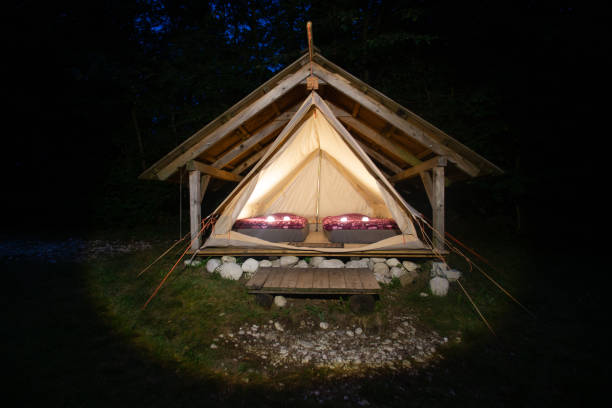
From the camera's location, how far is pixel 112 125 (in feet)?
32.0

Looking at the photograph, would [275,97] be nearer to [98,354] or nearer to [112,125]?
[98,354]

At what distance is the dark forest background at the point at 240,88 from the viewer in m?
6.79

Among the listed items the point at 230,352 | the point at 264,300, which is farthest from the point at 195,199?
the point at 230,352

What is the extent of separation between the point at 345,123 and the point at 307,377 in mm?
4179

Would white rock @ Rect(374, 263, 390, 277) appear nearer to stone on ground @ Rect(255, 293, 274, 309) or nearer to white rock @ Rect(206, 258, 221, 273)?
stone on ground @ Rect(255, 293, 274, 309)

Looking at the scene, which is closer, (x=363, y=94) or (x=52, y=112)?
(x=363, y=94)

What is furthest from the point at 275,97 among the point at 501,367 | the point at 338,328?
the point at 501,367

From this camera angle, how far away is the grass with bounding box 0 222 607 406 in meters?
1.90

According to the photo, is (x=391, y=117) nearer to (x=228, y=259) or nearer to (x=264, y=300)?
(x=264, y=300)

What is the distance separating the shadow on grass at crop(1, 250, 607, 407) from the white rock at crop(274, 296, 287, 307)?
116cm

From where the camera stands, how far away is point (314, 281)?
3279 mm

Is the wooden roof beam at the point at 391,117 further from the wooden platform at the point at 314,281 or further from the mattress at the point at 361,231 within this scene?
the wooden platform at the point at 314,281

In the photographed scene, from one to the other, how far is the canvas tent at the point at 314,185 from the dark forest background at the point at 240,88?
12.7 ft

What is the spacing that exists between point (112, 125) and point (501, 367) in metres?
12.5
